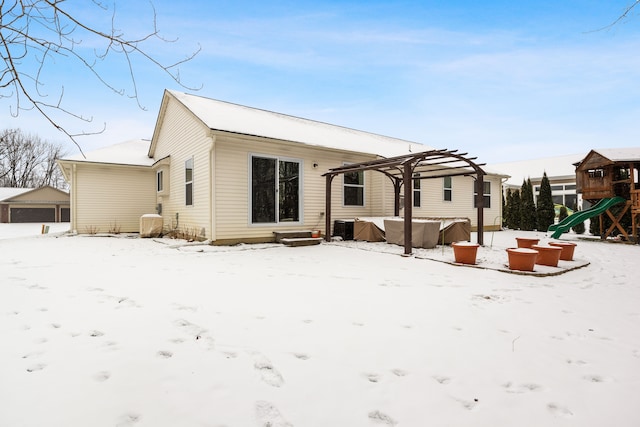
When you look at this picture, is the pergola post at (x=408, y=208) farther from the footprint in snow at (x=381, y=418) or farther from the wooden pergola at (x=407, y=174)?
the footprint in snow at (x=381, y=418)

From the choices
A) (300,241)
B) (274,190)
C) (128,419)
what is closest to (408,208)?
(300,241)

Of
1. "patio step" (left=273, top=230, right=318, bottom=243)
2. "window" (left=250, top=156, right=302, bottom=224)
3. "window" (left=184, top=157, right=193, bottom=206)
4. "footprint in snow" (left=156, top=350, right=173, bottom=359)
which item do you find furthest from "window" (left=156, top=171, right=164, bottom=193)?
"footprint in snow" (left=156, top=350, right=173, bottom=359)

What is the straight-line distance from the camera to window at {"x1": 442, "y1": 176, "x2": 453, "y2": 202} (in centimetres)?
1308

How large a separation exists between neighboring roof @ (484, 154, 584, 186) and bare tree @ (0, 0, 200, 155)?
27189 millimetres

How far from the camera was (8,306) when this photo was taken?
3.09m

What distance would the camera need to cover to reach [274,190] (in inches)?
349

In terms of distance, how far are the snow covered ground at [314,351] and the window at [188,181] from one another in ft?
16.2

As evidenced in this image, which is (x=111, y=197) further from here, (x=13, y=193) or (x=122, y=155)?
(x=13, y=193)

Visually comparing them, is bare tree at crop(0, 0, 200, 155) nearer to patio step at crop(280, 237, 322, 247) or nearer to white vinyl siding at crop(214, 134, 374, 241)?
white vinyl siding at crop(214, 134, 374, 241)

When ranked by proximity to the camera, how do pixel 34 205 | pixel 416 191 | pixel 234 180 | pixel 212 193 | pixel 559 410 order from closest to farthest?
1. pixel 559 410
2. pixel 212 193
3. pixel 234 180
4. pixel 416 191
5. pixel 34 205

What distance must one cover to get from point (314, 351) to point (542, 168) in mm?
30653

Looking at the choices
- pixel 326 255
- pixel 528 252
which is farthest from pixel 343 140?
pixel 528 252

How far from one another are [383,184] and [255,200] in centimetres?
453

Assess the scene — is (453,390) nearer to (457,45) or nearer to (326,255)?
(326,255)
